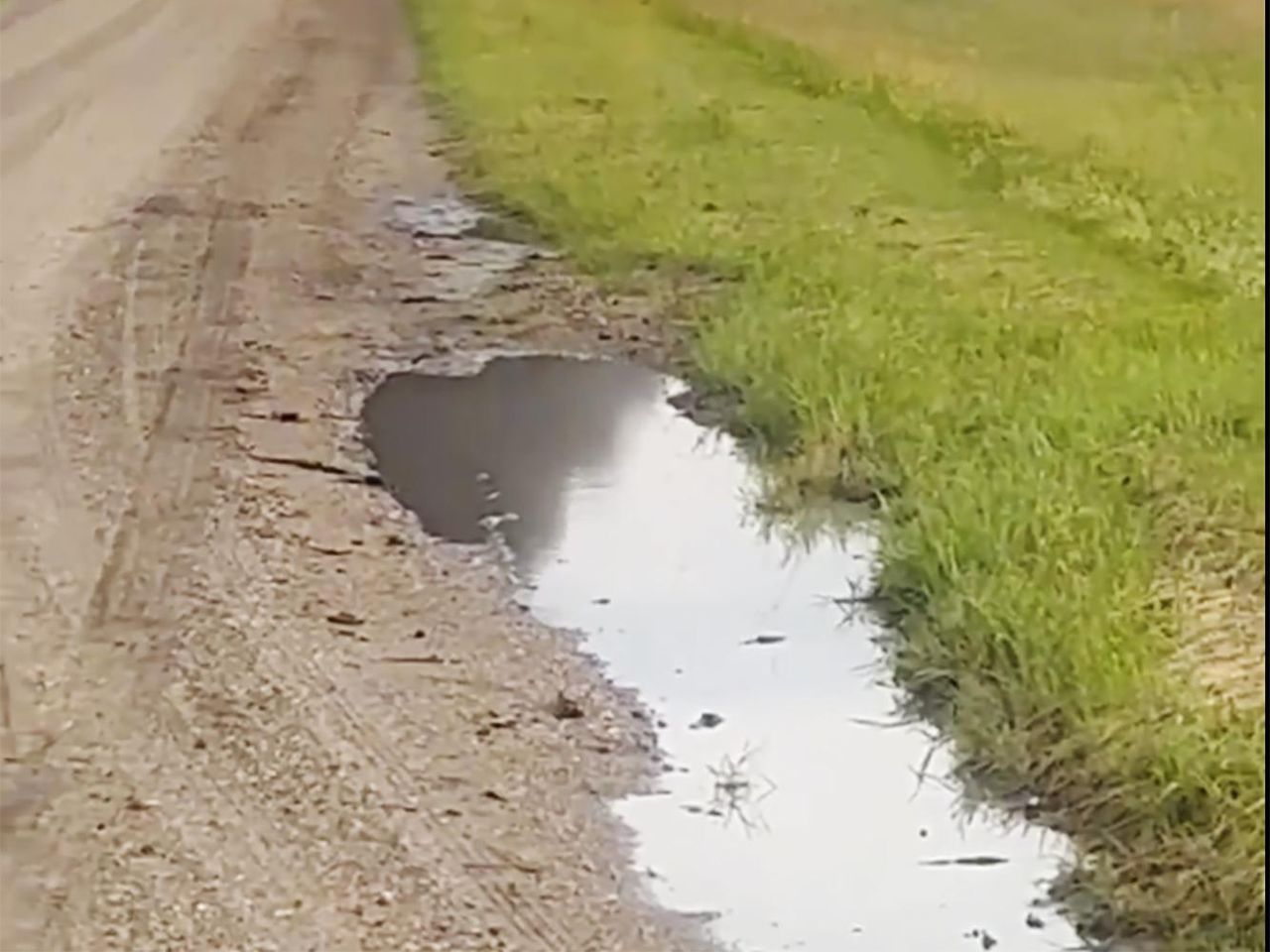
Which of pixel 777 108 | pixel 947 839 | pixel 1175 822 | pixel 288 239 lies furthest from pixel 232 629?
pixel 777 108

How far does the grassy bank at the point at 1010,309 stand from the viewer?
441 cm

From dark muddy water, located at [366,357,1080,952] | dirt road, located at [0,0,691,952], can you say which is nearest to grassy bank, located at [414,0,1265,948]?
dark muddy water, located at [366,357,1080,952]

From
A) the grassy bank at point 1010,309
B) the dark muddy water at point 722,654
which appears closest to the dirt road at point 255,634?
the dark muddy water at point 722,654

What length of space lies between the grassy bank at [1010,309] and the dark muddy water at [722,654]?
0.16 metres

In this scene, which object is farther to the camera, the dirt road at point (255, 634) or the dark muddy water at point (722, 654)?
the dark muddy water at point (722, 654)

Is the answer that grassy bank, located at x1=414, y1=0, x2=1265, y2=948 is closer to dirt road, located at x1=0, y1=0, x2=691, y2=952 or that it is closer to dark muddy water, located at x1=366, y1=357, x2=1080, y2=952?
dark muddy water, located at x1=366, y1=357, x2=1080, y2=952

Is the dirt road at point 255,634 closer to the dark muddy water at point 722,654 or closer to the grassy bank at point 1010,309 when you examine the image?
the dark muddy water at point 722,654

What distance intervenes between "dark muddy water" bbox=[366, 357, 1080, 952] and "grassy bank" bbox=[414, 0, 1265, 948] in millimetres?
163

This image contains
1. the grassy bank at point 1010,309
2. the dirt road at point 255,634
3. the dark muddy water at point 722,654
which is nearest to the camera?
the dirt road at point 255,634

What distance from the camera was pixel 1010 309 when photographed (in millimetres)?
7348

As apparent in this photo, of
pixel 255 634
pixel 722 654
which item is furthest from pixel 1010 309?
pixel 255 634

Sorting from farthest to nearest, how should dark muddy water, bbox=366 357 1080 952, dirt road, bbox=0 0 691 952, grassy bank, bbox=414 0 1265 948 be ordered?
grassy bank, bbox=414 0 1265 948 < dark muddy water, bbox=366 357 1080 952 < dirt road, bbox=0 0 691 952

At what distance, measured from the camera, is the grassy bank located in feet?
14.5

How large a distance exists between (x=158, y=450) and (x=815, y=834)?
2495 millimetres
